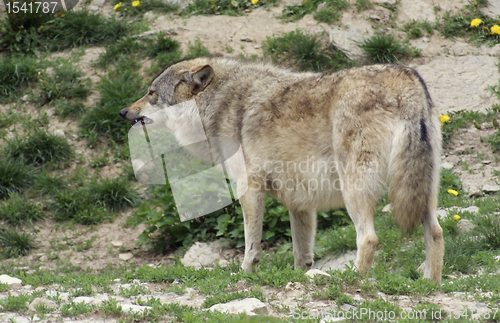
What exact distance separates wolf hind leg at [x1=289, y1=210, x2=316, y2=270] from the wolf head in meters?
1.56

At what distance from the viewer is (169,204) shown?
19.6 ft

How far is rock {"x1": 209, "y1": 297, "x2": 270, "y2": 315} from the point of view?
304cm

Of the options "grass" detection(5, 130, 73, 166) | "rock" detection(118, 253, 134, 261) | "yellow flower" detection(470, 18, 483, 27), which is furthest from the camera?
"yellow flower" detection(470, 18, 483, 27)

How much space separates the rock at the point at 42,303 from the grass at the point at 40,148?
4237 millimetres

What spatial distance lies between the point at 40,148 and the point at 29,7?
3013 millimetres

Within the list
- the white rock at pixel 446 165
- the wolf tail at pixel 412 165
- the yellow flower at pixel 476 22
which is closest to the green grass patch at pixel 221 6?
the yellow flower at pixel 476 22

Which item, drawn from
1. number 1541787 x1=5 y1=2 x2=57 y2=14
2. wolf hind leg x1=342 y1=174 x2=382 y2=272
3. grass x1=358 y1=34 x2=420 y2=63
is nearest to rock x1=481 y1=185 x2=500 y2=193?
wolf hind leg x1=342 y1=174 x2=382 y2=272

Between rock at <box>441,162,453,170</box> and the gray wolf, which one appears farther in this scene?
rock at <box>441,162,453,170</box>

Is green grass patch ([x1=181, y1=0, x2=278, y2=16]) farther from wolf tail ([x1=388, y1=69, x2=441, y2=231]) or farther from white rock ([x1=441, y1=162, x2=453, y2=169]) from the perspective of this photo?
wolf tail ([x1=388, y1=69, x2=441, y2=231])

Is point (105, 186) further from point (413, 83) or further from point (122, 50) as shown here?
point (413, 83)

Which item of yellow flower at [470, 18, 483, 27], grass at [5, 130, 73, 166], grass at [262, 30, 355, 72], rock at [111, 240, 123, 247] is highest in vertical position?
yellow flower at [470, 18, 483, 27]

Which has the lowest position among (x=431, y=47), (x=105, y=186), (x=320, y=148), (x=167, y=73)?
(x=105, y=186)

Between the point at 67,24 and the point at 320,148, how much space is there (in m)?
6.61

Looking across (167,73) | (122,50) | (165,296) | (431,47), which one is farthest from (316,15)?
(165,296)
